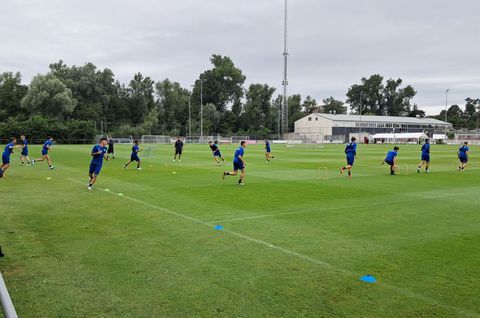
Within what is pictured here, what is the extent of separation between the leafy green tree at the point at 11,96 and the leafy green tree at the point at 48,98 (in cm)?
739

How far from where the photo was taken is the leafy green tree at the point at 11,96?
92312 mm

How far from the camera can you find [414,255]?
24.2 feet

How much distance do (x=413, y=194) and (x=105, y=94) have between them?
324ft

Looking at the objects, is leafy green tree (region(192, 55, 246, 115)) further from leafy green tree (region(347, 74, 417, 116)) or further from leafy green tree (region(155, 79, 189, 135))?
leafy green tree (region(347, 74, 417, 116))

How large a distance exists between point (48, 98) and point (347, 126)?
7252 centimetres

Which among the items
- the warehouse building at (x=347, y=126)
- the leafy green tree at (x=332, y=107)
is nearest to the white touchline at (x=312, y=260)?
the warehouse building at (x=347, y=126)

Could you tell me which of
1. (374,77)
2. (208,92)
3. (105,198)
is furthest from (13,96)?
(374,77)

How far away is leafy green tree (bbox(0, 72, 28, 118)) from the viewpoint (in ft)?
303

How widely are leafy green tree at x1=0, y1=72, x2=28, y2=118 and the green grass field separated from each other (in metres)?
90.0

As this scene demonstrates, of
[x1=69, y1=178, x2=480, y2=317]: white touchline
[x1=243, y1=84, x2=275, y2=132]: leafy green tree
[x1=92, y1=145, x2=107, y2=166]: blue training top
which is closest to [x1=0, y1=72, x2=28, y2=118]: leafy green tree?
[x1=243, y1=84, x2=275, y2=132]: leafy green tree

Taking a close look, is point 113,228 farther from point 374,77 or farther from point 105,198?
point 374,77

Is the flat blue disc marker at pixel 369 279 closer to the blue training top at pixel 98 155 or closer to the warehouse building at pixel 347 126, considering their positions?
the blue training top at pixel 98 155

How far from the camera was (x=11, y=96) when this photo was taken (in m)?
92.9

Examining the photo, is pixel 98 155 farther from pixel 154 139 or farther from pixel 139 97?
pixel 139 97
